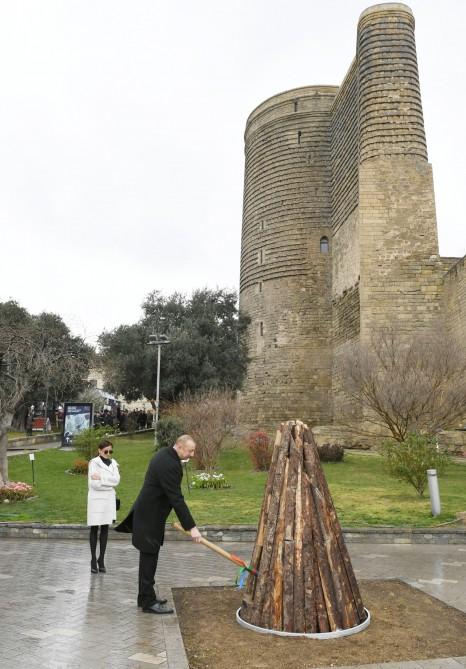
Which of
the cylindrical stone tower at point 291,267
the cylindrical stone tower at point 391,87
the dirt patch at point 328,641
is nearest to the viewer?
the dirt patch at point 328,641

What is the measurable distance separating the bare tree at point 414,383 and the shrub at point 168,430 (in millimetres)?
5590

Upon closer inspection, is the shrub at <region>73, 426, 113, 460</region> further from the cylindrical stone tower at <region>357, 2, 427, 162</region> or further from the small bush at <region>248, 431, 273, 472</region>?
the cylindrical stone tower at <region>357, 2, 427, 162</region>

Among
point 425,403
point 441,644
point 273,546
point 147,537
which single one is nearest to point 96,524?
point 147,537

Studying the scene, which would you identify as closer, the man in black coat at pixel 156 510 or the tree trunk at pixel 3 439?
the man in black coat at pixel 156 510

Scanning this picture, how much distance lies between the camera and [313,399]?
3234 cm

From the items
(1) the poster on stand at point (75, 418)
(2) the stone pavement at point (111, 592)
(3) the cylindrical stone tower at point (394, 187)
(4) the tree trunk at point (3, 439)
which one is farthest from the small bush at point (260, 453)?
(2) the stone pavement at point (111, 592)

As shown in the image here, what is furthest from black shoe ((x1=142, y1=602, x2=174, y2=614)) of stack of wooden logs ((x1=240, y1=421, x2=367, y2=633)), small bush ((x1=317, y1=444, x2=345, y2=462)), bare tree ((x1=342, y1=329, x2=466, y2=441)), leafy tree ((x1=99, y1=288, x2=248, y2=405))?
leafy tree ((x1=99, y1=288, x2=248, y2=405))

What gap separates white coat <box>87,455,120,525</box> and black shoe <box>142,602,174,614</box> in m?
2.01

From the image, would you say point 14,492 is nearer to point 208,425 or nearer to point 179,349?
point 208,425

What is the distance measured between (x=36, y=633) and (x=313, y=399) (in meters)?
28.3

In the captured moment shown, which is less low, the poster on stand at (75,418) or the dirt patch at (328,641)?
the poster on stand at (75,418)

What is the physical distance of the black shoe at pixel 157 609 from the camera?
5.12m

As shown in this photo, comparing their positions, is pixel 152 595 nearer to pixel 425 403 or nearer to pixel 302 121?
pixel 425 403

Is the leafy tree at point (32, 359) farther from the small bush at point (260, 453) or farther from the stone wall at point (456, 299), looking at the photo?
the stone wall at point (456, 299)
